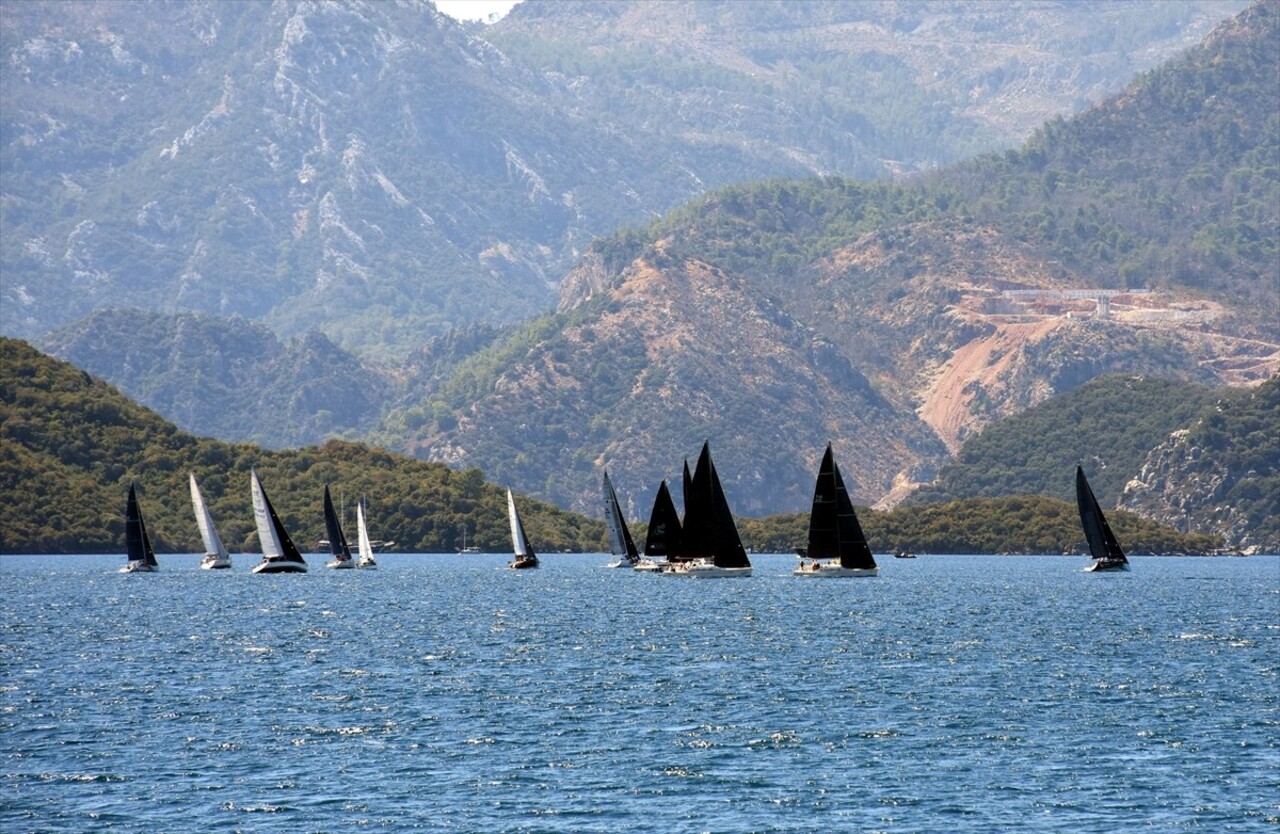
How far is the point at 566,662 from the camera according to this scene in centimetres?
9881

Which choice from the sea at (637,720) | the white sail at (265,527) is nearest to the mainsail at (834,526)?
the sea at (637,720)

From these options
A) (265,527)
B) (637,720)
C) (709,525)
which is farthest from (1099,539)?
(637,720)

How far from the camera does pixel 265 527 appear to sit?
174 metres

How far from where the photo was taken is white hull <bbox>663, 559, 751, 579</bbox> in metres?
160

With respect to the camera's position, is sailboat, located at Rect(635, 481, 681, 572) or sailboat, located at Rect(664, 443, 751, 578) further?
sailboat, located at Rect(635, 481, 681, 572)

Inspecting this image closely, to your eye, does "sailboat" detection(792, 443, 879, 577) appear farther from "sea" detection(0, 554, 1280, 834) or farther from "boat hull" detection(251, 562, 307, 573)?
"boat hull" detection(251, 562, 307, 573)

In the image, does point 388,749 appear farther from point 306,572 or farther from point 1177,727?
point 306,572

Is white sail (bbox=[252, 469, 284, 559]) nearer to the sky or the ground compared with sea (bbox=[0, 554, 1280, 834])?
nearer to the sky

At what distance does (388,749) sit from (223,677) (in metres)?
21.4

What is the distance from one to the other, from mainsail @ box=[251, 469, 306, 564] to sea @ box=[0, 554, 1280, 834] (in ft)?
116

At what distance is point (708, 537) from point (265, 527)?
116 feet

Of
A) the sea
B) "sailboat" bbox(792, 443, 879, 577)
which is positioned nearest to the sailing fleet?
"sailboat" bbox(792, 443, 879, 577)

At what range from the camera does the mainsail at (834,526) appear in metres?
156

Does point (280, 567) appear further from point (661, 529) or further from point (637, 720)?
point (637, 720)
